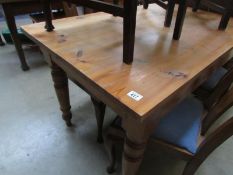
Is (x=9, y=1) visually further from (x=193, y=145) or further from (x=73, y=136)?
(x=193, y=145)

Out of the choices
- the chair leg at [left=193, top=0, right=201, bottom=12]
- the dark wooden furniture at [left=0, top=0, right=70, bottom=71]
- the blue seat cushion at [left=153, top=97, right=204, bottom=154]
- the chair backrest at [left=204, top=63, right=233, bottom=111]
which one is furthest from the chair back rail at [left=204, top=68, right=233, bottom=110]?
the dark wooden furniture at [left=0, top=0, right=70, bottom=71]

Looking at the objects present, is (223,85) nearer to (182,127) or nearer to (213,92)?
(213,92)

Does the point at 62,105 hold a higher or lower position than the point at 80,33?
lower

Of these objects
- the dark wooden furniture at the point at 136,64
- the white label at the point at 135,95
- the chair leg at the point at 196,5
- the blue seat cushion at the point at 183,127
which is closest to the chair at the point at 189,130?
the blue seat cushion at the point at 183,127

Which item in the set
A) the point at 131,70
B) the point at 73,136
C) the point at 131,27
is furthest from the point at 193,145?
the point at 73,136

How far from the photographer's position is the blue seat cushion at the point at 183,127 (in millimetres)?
786

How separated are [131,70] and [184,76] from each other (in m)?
0.18

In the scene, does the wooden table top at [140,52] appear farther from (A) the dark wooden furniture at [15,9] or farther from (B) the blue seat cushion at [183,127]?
A: (A) the dark wooden furniture at [15,9]

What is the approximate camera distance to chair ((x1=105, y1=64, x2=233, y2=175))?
2.30 ft

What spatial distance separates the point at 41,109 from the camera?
154 centimetres

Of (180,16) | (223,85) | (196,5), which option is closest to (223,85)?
(223,85)

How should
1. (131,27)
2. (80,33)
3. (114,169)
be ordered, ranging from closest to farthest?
(131,27), (80,33), (114,169)

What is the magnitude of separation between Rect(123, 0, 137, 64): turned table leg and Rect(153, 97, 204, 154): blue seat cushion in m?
0.34

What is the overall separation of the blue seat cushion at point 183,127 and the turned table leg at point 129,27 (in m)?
0.34
